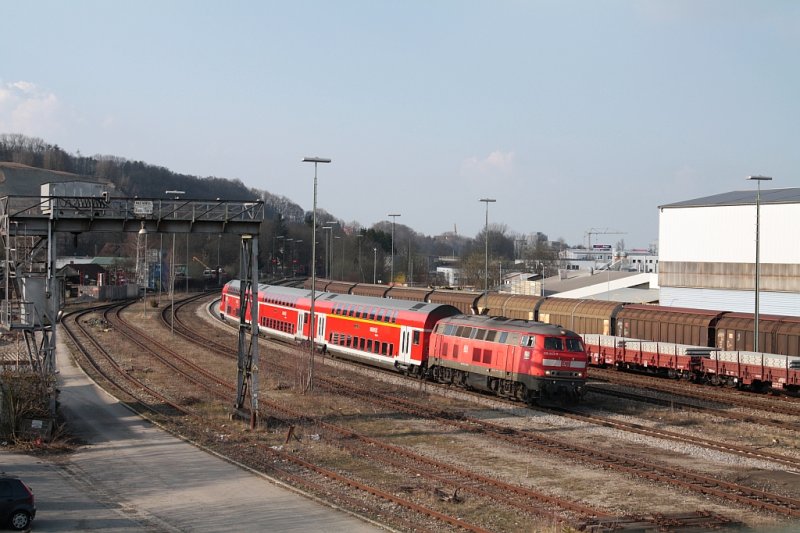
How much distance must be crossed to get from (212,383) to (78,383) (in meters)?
6.97

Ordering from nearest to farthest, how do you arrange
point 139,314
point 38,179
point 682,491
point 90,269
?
point 682,491 < point 139,314 < point 90,269 < point 38,179

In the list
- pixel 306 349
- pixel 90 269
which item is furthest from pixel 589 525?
pixel 90 269

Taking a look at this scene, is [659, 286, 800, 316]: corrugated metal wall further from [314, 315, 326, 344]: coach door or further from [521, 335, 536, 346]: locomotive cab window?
[521, 335, 536, 346]: locomotive cab window

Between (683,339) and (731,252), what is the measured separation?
23.7 meters

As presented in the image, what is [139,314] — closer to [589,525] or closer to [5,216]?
[5,216]

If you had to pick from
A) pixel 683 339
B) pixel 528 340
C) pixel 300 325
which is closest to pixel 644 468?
pixel 528 340

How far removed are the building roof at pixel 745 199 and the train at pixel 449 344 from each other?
35586mm

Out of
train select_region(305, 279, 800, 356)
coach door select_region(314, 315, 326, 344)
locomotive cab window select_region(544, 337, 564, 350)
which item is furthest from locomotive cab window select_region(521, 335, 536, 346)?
coach door select_region(314, 315, 326, 344)

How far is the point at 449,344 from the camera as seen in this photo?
38.4m

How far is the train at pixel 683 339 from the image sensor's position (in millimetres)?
37969

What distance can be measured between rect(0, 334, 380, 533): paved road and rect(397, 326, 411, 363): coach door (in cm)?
1594

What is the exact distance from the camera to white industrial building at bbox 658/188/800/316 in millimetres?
61656

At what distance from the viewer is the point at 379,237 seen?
A: 152500 mm

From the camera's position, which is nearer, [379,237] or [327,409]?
[327,409]
